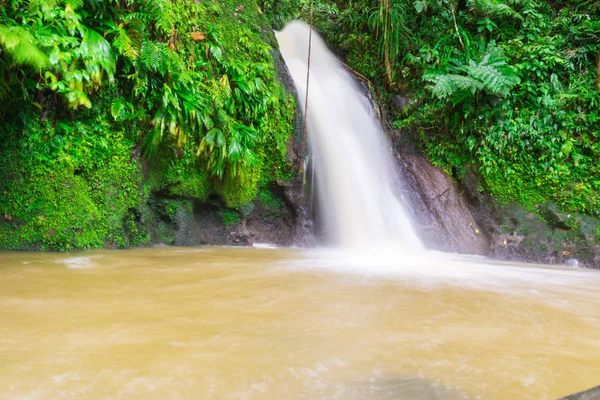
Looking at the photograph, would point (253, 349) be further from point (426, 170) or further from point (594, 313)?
point (426, 170)

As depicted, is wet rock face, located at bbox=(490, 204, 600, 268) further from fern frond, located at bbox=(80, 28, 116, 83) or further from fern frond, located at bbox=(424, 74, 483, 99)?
fern frond, located at bbox=(80, 28, 116, 83)

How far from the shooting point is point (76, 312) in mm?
2422

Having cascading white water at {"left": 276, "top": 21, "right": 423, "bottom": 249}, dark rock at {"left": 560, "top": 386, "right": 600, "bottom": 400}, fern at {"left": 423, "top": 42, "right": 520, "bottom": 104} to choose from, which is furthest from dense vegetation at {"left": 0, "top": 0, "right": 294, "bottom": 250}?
dark rock at {"left": 560, "top": 386, "right": 600, "bottom": 400}

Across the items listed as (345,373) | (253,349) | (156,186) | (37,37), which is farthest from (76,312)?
(156,186)

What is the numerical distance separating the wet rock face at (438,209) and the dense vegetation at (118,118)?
8.86 ft

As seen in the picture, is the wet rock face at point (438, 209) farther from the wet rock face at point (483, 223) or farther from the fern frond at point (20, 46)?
the fern frond at point (20, 46)

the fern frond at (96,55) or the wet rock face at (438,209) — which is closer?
the fern frond at (96,55)

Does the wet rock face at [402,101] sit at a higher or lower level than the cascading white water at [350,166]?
higher

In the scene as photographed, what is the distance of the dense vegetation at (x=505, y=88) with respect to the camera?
6.27 metres

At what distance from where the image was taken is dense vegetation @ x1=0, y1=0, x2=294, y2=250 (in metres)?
4.21

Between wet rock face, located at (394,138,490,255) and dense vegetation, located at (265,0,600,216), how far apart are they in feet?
0.94

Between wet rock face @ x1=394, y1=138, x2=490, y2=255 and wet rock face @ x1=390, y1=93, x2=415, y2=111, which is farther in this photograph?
wet rock face @ x1=390, y1=93, x2=415, y2=111

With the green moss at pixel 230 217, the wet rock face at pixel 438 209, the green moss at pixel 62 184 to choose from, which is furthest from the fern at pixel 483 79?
the green moss at pixel 62 184

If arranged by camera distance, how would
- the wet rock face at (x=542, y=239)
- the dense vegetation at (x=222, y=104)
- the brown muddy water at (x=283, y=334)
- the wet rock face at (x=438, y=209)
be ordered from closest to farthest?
the brown muddy water at (x=283, y=334) < the dense vegetation at (x=222, y=104) < the wet rock face at (x=542, y=239) < the wet rock face at (x=438, y=209)
